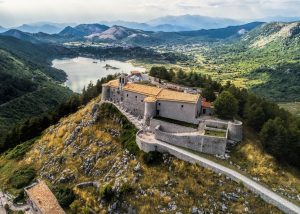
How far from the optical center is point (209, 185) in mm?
56281

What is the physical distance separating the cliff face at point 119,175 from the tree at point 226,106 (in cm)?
1645

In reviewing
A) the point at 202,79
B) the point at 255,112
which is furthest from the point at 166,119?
the point at 202,79

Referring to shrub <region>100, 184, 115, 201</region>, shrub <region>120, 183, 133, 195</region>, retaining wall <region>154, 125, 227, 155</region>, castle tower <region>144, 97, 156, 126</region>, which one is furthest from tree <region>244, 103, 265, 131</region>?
shrub <region>100, 184, 115, 201</region>

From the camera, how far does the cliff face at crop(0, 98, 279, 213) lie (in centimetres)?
5459

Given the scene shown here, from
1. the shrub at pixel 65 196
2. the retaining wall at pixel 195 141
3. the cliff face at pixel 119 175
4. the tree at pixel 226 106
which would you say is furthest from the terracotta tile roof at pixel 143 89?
the shrub at pixel 65 196

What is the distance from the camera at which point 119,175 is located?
63.8 metres

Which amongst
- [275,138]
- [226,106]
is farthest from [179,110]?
[275,138]

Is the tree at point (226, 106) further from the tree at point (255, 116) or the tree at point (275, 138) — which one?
the tree at point (275, 138)

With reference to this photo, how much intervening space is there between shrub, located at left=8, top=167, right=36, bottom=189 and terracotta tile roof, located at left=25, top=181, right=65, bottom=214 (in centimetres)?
813

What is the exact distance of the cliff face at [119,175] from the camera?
54.6 metres

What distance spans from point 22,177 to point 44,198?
16154 mm

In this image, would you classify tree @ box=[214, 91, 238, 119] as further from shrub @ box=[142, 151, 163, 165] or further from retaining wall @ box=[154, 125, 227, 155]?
shrub @ box=[142, 151, 163, 165]

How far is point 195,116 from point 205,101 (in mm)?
8689

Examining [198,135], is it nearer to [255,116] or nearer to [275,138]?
[275,138]
